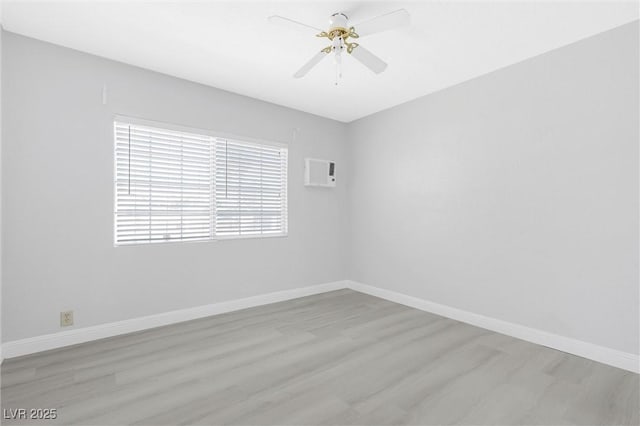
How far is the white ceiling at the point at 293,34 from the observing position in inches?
84.7

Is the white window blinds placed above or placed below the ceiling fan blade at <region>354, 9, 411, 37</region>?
below

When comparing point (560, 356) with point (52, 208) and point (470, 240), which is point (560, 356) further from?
point (52, 208)

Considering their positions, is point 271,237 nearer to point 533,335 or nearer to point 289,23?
point 289,23

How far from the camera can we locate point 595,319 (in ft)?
8.09

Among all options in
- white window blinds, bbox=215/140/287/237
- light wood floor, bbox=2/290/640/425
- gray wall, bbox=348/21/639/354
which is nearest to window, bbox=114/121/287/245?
white window blinds, bbox=215/140/287/237

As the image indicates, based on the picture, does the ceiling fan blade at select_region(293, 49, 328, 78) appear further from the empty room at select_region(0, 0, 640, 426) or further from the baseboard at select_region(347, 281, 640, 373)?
the baseboard at select_region(347, 281, 640, 373)

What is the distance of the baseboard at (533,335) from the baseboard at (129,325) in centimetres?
152

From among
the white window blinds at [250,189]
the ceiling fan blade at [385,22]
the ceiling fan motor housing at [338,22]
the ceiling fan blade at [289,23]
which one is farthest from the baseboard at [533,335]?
the ceiling fan blade at [289,23]

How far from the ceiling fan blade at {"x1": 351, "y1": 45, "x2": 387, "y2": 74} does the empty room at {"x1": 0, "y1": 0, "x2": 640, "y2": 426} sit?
0.02 metres

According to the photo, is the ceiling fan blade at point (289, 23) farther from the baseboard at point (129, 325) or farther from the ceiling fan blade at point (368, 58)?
the baseboard at point (129, 325)

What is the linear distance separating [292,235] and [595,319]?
3122mm

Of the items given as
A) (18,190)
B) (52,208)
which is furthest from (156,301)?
(18,190)

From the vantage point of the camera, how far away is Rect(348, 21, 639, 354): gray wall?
237 cm

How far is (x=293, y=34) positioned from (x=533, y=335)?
3.30 metres
